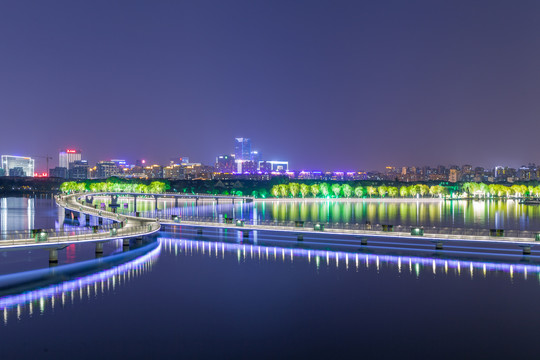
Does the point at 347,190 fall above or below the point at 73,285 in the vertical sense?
above

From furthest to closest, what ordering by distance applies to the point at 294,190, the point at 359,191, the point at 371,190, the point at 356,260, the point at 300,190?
the point at 371,190 → the point at 359,191 → the point at 300,190 → the point at 294,190 → the point at 356,260

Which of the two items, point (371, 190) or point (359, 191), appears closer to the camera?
point (359, 191)

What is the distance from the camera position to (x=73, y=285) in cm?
3122

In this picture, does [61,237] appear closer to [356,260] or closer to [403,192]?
[356,260]

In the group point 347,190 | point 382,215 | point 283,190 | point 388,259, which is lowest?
point 388,259

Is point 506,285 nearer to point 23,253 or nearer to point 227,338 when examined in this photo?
point 227,338

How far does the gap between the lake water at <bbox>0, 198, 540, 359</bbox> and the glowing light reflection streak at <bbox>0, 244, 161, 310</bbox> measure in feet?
0.25

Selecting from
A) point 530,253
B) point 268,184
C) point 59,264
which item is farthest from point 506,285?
point 268,184

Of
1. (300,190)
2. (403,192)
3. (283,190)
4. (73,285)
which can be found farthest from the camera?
(403,192)

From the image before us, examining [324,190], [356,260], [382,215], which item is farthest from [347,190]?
[356,260]

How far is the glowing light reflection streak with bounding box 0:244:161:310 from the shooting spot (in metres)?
27.4

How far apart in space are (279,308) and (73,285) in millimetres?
14391

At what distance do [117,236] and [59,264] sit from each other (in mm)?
4925

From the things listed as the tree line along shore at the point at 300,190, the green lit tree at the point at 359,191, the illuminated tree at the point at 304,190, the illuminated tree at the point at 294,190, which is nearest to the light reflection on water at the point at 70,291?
the tree line along shore at the point at 300,190
